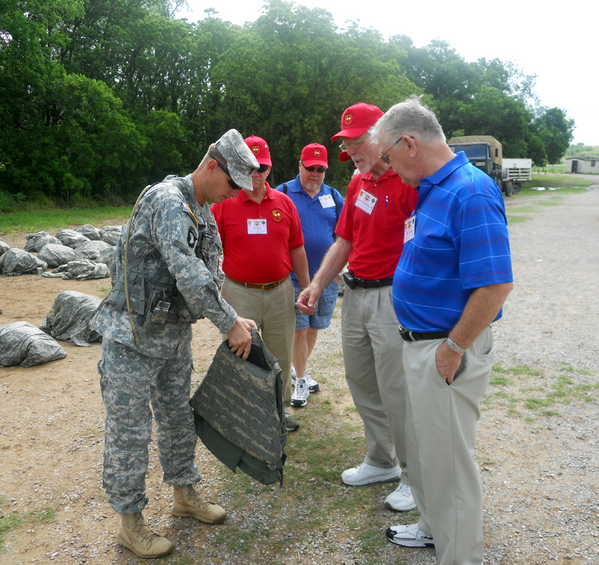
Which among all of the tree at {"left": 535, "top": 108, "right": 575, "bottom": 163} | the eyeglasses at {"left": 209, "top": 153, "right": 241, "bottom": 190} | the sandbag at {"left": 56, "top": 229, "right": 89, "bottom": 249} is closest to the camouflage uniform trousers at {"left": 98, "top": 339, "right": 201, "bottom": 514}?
the eyeglasses at {"left": 209, "top": 153, "right": 241, "bottom": 190}

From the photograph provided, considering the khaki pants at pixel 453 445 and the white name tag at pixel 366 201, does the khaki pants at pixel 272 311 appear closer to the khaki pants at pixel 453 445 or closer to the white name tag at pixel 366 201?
the white name tag at pixel 366 201

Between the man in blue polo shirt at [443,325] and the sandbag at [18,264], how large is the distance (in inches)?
329

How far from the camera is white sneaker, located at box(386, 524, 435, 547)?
2588mm

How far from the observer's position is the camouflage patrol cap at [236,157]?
231cm

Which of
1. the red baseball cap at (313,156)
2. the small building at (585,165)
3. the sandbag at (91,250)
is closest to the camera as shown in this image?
the red baseball cap at (313,156)

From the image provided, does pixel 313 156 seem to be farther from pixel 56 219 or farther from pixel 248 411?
pixel 56 219

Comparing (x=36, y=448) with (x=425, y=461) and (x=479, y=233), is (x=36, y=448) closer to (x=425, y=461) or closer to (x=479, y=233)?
(x=425, y=461)

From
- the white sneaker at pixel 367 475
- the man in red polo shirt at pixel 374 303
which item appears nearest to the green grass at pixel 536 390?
the white sneaker at pixel 367 475

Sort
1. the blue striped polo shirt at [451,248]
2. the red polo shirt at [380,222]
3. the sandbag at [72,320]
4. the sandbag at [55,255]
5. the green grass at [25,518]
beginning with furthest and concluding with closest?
the sandbag at [55,255] → the sandbag at [72,320] → the red polo shirt at [380,222] → the green grass at [25,518] → the blue striped polo shirt at [451,248]

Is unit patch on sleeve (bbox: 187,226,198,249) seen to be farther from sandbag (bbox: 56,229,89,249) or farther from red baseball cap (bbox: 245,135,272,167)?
sandbag (bbox: 56,229,89,249)

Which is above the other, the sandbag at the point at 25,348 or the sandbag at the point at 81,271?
the sandbag at the point at 81,271

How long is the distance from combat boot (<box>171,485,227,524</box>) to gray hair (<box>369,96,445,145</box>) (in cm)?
216

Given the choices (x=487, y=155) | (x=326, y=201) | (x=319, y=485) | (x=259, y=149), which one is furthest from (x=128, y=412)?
(x=487, y=155)

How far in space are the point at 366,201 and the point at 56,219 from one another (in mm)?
15292
